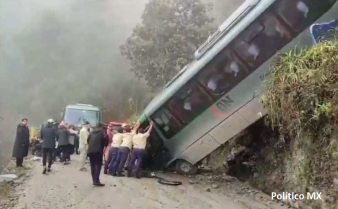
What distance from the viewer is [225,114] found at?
8961 millimetres

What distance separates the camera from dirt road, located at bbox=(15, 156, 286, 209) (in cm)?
663

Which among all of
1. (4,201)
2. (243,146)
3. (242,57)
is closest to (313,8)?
(242,57)

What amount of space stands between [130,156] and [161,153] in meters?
0.86

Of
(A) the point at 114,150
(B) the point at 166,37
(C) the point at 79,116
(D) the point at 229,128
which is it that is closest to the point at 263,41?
(D) the point at 229,128

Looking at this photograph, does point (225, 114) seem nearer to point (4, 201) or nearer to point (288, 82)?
point (288, 82)

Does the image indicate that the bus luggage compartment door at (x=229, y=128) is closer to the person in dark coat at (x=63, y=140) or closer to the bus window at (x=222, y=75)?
the bus window at (x=222, y=75)

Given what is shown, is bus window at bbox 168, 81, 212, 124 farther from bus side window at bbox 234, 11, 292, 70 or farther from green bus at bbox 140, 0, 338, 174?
bus side window at bbox 234, 11, 292, 70

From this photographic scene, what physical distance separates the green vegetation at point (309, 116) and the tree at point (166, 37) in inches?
552

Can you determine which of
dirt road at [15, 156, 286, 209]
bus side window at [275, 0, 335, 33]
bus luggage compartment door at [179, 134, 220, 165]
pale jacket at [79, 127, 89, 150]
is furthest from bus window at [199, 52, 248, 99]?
pale jacket at [79, 127, 89, 150]

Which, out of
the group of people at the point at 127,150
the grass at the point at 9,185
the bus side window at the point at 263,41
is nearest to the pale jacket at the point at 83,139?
the group of people at the point at 127,150

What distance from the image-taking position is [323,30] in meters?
7.78

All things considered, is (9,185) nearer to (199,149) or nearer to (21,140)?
(21,140)

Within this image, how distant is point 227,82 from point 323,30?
215cm

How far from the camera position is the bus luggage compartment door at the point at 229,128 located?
8.84 meters
